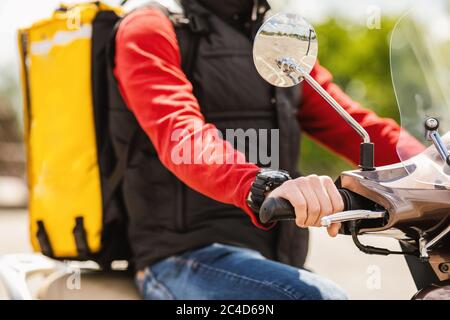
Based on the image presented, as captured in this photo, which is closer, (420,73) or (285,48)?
(285,48)

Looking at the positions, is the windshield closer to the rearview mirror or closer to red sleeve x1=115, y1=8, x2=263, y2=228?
the rearview mirror

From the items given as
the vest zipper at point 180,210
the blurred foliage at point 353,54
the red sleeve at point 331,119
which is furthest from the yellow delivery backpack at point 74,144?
the blurred foliage at point 353,54

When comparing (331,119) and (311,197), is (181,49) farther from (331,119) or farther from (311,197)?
(311,197)

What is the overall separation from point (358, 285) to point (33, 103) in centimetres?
323

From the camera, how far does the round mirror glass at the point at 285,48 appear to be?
1544 mm

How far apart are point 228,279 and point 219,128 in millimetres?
486

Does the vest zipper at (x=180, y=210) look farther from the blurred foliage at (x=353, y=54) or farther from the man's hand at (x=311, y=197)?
the blurred foliage at (x=353, y=54)

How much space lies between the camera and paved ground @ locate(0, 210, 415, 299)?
10.3 ft

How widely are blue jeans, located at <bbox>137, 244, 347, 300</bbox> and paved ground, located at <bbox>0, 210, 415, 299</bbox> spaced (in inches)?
6.9

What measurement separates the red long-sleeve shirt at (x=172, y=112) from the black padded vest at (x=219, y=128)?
0.09 m

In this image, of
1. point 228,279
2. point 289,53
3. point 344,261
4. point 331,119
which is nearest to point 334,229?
point 289,53

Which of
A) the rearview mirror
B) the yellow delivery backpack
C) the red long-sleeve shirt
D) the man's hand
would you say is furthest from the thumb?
the yellow delivery backpack

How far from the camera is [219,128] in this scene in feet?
7.89

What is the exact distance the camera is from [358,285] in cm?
521
